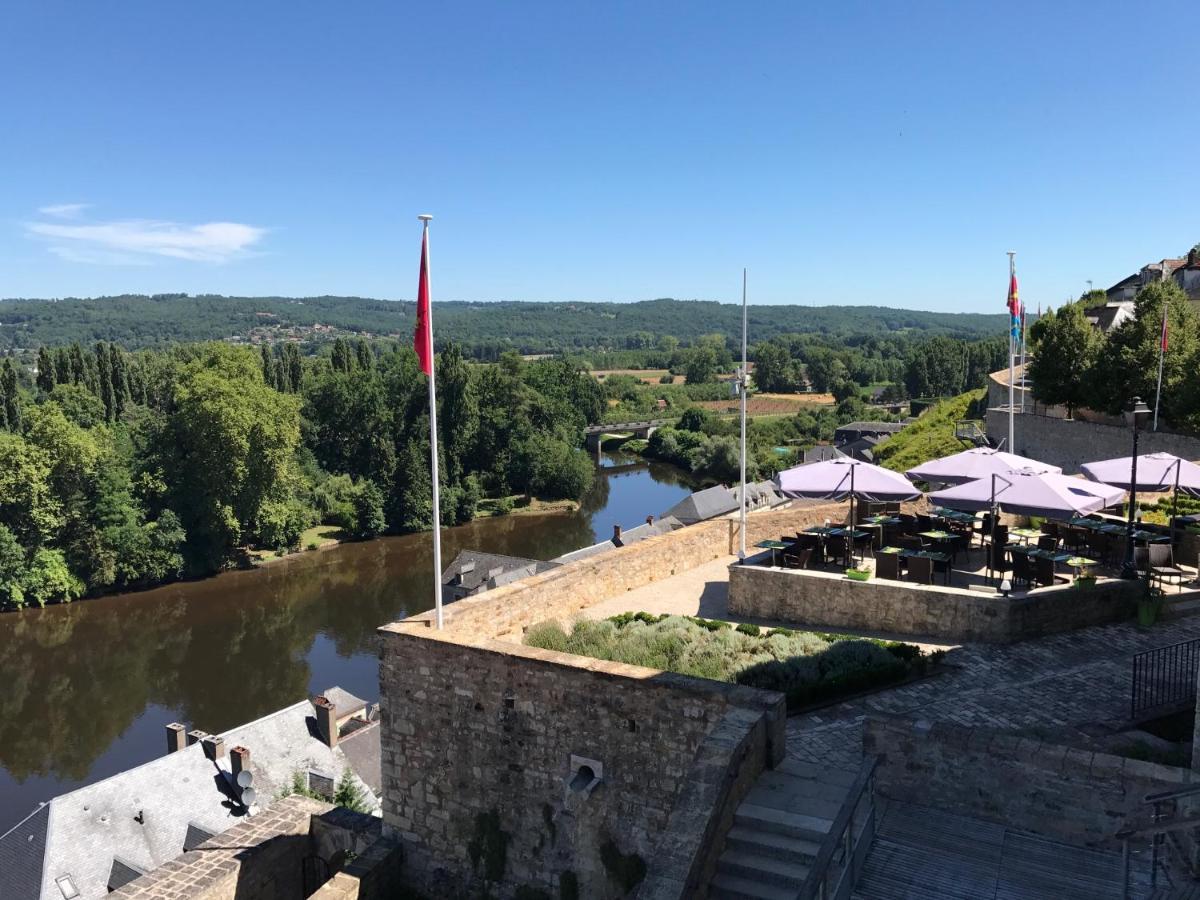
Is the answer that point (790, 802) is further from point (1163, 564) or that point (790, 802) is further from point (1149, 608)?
point (1163, 564)

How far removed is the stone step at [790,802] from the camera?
289 inches

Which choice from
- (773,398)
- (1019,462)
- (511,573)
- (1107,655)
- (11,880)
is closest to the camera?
(1107,655)

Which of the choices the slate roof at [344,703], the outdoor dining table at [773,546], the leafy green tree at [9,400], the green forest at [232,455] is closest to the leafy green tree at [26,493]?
the green forest at [232,455]

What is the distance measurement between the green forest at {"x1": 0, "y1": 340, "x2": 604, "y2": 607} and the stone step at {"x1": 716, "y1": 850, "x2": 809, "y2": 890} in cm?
4208

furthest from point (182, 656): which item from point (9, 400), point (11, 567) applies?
point (9, 400)

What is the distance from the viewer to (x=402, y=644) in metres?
9.39

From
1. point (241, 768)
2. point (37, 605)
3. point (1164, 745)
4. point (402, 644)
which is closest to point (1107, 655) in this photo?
point (1164, 745)

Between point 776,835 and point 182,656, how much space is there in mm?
34450

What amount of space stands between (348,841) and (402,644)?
110 inches

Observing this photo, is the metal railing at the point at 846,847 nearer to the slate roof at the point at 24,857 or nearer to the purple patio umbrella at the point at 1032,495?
the purple patio umbrella at the point at 1032,495

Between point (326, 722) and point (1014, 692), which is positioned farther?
point (326, 722)

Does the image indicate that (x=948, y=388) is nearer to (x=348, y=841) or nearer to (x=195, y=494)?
(x=195, y=494)

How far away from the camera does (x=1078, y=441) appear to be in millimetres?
29750

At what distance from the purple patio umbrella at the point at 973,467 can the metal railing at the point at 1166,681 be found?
4.45m
